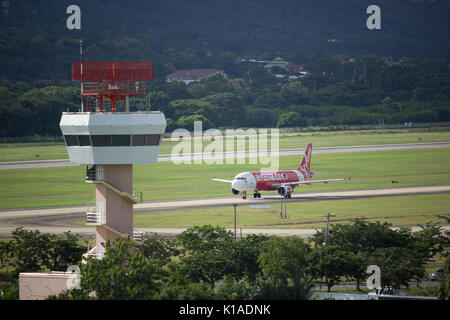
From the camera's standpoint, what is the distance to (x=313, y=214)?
113 metres

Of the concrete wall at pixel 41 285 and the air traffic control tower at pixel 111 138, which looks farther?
the concrete wall at pixel 41 285

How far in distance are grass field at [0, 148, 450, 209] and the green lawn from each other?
17693 millimetres

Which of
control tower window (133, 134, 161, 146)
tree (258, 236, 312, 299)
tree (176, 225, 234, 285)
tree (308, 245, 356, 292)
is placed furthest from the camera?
tree (308, 245, 356, 292)

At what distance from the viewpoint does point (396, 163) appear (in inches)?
7574

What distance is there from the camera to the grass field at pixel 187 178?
460ft

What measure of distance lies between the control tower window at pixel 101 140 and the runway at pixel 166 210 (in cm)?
4490

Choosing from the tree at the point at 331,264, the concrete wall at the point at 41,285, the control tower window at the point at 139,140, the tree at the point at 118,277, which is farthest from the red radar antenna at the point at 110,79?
the tree at the point at 331,264

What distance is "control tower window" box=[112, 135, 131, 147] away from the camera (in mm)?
53562

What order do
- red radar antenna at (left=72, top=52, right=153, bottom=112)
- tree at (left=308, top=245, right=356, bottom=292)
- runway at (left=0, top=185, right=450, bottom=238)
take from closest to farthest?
1. red radar antenna at (left=72, top=52, right=153, bottom=112)
2. tree at (left=308, top=245, right=356, bottom=292)
3. runway at (left=0, top=185, right=450, bottom=238)

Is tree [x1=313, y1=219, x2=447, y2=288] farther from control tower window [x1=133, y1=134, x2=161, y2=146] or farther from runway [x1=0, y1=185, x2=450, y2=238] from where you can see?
control tower window [x1=133, y1=134, x2=161, y2=146]

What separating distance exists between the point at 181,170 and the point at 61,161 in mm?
33817

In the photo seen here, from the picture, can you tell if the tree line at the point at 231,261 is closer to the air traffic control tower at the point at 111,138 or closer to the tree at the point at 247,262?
the tree at the point at 247,262

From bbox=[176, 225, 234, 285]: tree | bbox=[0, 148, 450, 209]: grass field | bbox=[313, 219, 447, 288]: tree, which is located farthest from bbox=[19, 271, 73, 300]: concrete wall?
bbox=[0, 148, 450, 209]: grass field
